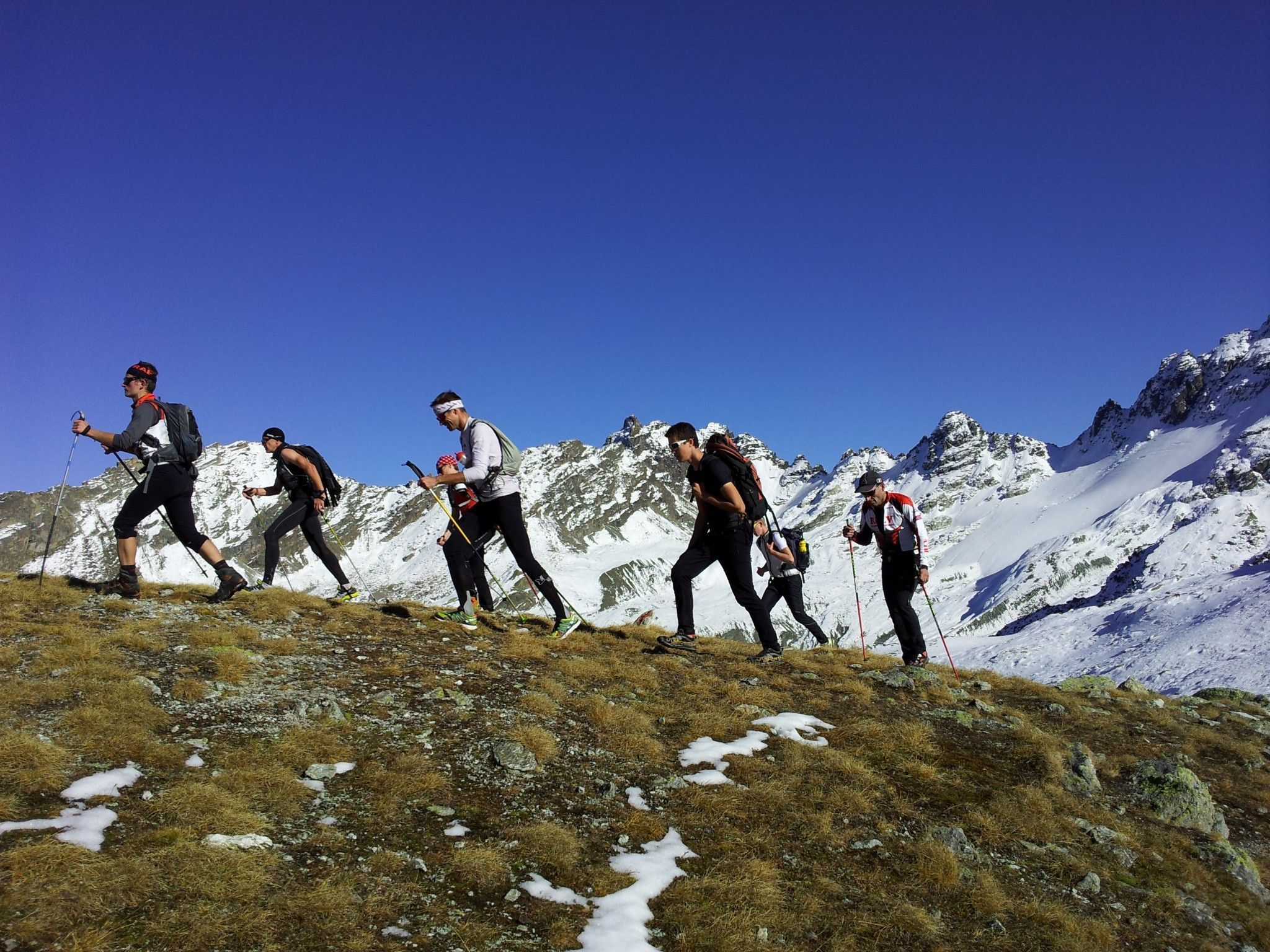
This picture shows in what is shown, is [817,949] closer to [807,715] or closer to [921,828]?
[921,828]

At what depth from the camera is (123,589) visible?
1221cm

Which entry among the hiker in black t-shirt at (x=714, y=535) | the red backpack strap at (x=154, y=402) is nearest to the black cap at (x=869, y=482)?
the hiker in black t-shirt at (x=714, y=535)

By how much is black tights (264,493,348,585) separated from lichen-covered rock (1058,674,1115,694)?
647 inches

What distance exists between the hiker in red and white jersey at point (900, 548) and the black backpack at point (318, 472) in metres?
11.4

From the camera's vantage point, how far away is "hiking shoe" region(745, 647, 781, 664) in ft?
44.1

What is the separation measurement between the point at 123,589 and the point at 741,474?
11.3m

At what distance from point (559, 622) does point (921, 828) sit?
783 centimetres

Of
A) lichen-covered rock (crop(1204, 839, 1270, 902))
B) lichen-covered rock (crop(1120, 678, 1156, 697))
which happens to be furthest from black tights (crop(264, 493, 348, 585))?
lichen-covered rock (crop(1120, 678, 1156, 697))

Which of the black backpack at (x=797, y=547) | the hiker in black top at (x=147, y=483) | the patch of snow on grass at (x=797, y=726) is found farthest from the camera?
A: the black backpack at (x=797, y=547)

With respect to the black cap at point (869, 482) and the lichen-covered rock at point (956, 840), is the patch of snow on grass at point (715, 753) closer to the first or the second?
the lichen-covered rock at point (956, 840)

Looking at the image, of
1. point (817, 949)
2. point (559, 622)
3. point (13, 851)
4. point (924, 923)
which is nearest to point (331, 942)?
point (13, 851)

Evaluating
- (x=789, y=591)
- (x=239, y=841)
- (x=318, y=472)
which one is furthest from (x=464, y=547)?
(x=239, y=841)

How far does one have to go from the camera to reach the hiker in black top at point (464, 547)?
42.9 feet

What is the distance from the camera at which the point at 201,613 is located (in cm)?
1176
